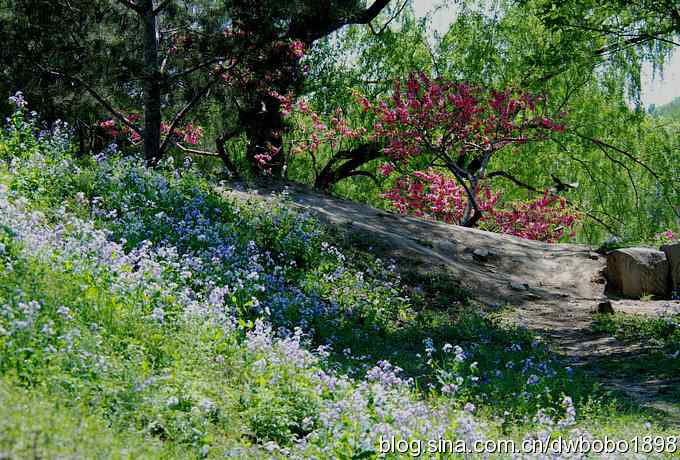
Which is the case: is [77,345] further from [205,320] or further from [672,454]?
[672,454]

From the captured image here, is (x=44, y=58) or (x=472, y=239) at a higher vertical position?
(x=44, y=58)

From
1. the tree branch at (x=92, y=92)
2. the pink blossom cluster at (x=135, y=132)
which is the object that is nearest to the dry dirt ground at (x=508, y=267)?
the tree branch at (x=92, y=92)

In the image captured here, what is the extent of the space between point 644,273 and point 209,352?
338 inches

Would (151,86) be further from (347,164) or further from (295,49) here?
(347,164)

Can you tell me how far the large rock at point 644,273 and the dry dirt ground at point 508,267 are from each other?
1.64ft

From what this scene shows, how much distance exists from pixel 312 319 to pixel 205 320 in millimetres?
2051

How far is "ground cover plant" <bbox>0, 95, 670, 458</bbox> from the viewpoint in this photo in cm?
388

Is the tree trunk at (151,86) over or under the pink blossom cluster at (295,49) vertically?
under

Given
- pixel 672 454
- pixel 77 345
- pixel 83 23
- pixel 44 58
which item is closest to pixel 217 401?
pixel 77 345

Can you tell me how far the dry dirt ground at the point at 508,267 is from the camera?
8.72 m

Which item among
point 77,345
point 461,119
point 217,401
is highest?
point 461,119

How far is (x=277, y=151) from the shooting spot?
15.2 metres

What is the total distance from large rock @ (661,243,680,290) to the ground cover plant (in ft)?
13.4

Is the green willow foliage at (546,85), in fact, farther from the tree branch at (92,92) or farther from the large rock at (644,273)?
the tree branch at (92,92)
